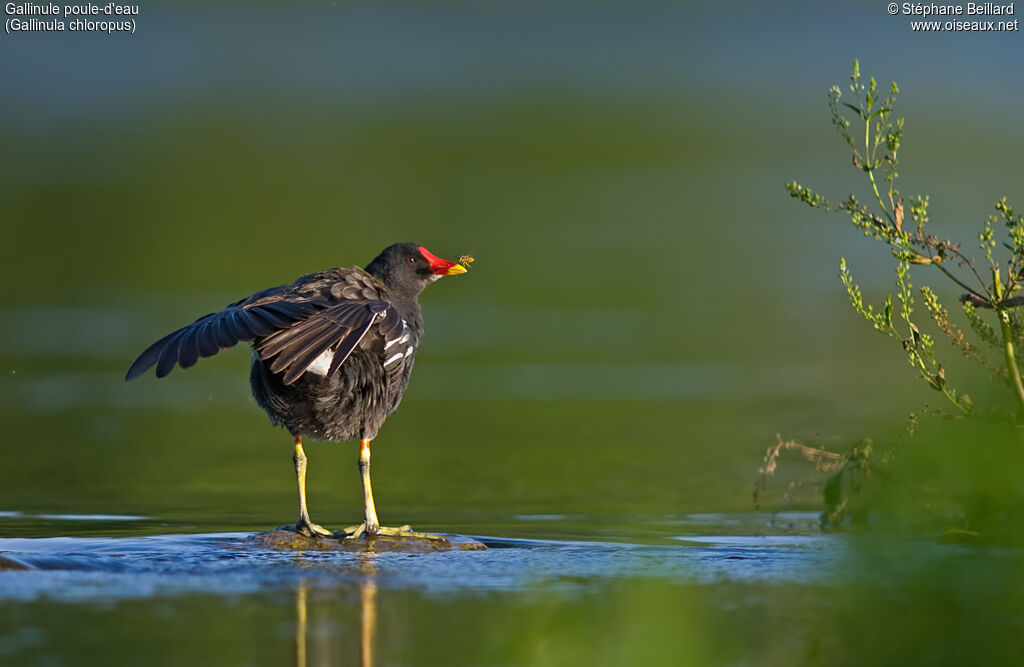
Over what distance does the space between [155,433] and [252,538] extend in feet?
16.3

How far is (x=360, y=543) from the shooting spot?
8.47 metres

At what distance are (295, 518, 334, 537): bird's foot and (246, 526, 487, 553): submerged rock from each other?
0.03 meters

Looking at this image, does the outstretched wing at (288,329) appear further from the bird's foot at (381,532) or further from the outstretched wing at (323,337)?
the bird's foot at (381,532)

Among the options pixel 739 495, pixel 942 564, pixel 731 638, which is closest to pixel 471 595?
pixel 731 638

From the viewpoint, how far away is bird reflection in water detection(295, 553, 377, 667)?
19.3 ft

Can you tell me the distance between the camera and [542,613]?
17.2ft

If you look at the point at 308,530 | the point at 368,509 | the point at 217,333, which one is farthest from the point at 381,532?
the point at 217,333

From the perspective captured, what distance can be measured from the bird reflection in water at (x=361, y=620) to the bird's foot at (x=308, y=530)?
2.44 feet

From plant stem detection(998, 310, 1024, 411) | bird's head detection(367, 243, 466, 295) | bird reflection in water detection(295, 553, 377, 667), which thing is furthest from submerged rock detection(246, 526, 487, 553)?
plant stem detection(998, 310, 1024, 411)

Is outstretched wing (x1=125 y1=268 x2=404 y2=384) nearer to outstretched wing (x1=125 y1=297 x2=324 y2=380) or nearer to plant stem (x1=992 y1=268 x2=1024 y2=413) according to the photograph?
outstretched wing (x1=125 y1=297 x2=324 y2=380)

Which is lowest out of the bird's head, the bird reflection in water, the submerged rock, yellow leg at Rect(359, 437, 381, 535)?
the bird reflection in water

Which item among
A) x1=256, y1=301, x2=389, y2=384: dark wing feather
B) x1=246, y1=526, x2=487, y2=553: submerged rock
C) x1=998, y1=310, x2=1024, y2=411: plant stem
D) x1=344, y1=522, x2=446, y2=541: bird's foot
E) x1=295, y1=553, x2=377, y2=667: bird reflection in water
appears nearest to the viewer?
x1=295, y1=553, x2=377, y2=667: bird reflection in water

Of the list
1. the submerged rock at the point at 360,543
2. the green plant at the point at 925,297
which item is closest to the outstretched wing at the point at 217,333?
the submerged rock at the point at 360,543

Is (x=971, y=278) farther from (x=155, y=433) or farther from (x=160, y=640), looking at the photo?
(x=160, y=640)
